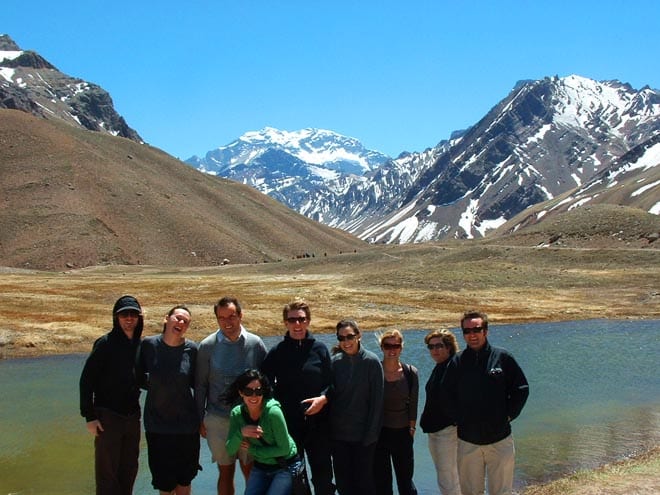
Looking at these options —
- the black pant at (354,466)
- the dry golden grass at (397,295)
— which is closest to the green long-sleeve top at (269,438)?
the black pant at (354,466)

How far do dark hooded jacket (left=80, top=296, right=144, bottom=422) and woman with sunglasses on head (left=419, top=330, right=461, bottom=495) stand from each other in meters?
4.88

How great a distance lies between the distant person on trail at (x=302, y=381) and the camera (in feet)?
33.7

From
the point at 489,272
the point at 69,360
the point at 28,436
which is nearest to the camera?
the point at 28,436

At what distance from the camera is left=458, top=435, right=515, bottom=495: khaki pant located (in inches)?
417

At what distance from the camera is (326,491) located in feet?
34.8

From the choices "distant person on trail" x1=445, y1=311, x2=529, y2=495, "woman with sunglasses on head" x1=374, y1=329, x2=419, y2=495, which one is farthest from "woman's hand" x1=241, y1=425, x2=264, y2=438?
"distant person on trail" x1=445, y1=311, x2=529, y2=495

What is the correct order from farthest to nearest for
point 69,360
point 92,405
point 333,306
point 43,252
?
point 43,252 < point 333,306 < point 69,360 < point 92,405

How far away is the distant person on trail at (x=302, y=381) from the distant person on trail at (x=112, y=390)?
2185 mm

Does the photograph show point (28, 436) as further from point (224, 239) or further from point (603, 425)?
point (224, 239)

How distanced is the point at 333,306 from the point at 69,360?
24.7 m

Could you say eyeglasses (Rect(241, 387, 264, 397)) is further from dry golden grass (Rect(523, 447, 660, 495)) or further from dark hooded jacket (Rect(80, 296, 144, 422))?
dry golden grass (Rect(523, 447, 660, 495))

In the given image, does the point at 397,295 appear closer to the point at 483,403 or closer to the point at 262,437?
the point at 483,403

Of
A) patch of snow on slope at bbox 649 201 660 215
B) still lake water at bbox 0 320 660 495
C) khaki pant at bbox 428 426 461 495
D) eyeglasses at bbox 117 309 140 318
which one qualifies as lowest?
still lake water at bbox 0 320 660 495

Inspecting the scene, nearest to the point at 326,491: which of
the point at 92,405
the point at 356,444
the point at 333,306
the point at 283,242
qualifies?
the point at 356,444
